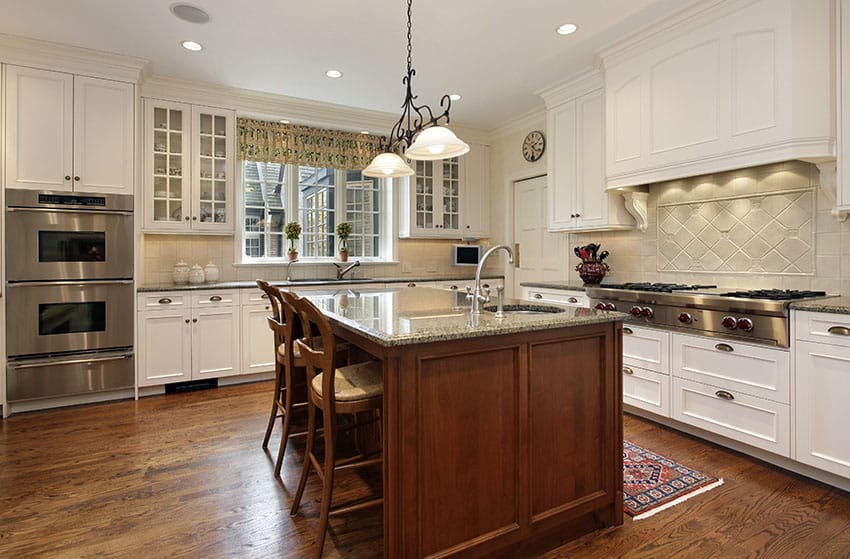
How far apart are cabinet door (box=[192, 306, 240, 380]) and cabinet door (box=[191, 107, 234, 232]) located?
2.91 feet

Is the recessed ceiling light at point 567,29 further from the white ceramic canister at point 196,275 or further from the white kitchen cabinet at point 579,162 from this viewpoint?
the white ceramic canister at point 196,275

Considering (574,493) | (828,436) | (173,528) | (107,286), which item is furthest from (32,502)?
(828,436)

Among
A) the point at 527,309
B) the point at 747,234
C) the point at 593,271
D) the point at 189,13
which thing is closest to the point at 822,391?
the point at 747,234

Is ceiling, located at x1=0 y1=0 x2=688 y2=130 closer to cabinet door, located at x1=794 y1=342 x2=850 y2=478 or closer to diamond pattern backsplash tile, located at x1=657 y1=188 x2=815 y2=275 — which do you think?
diamond pattern backsplash tile, located at x1=657 y1=188 x2=815 y2=275

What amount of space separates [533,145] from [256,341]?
367 centimetres

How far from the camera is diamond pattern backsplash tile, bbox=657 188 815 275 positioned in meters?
2.88

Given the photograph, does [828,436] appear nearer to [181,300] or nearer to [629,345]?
[629,345]

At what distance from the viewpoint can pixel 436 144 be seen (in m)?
2.45

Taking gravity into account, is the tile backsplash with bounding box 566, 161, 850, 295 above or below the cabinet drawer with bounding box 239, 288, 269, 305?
above

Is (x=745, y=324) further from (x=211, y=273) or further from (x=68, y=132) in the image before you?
(x=68, y=132)

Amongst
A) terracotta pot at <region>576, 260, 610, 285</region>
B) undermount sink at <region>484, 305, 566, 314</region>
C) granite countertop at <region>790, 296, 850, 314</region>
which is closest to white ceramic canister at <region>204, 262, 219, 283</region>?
undermount sink at <region>484, 305, 566, 314</region>

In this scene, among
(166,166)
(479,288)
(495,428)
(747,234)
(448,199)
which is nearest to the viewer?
(495,428)

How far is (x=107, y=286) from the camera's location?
3.76 meters

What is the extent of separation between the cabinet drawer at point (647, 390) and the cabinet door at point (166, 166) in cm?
411
